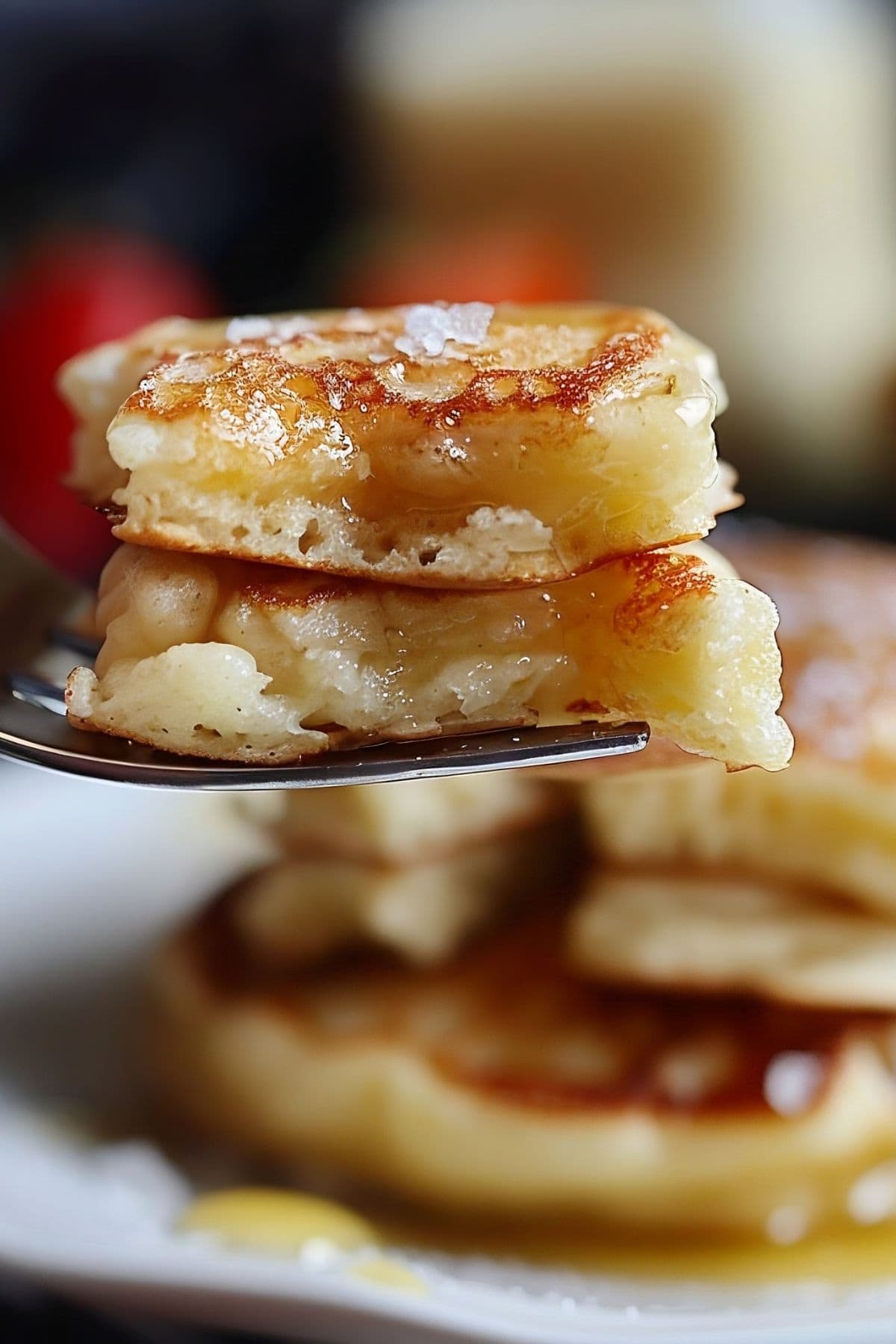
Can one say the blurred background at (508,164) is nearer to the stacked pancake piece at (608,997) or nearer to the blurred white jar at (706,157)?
the blurred white jar at (706,157)

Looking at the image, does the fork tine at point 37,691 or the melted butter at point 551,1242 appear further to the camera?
the melted butter at point 551,1242

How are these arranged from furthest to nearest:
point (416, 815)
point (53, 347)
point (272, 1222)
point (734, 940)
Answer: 1. point (53, 347)
2. point (416, 815)
3. point (734, 940)
4. point (272, 1222)

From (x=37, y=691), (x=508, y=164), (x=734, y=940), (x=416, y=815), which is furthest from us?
(x=508, y=164)

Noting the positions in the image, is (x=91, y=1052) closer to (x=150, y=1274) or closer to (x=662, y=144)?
(x=150, y=1274)

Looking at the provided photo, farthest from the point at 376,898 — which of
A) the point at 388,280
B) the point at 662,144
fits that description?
the point at 662,144

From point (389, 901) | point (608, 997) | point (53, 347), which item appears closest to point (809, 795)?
point (608, 997)

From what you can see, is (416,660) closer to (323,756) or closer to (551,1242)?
(323,756)

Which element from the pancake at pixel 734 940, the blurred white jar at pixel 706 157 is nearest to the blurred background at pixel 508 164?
the blurred white jar at pixel 706 157
